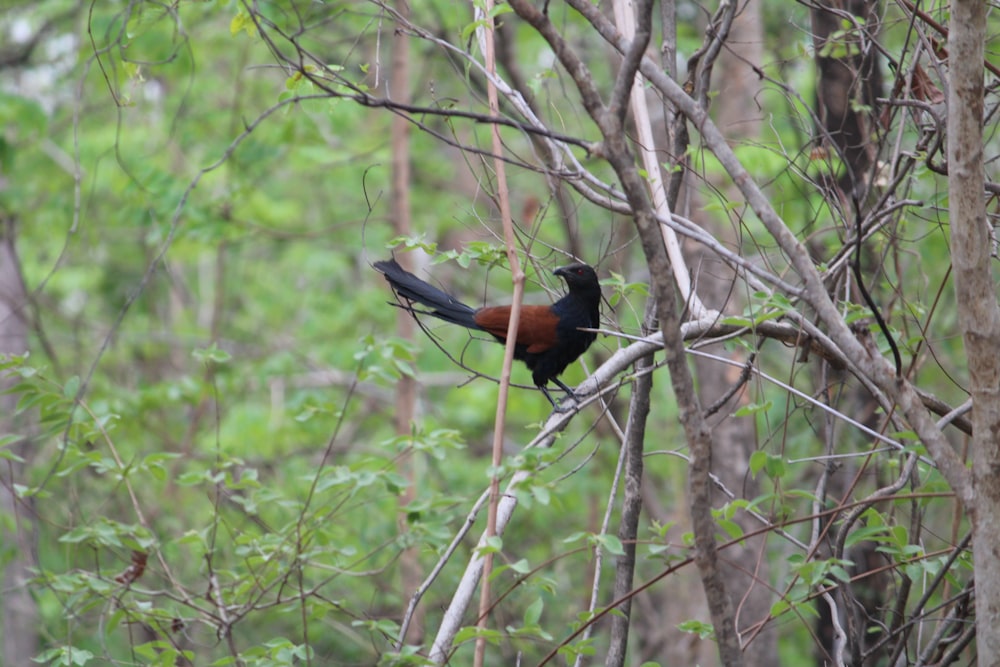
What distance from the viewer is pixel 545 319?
4.03 metres

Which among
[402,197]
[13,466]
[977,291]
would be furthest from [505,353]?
[13,466]

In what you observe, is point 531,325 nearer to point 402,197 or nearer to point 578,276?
point 578,276

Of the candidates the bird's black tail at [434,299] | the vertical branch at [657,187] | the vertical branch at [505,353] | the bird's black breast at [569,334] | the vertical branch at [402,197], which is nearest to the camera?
the vertical branch at [505,353]

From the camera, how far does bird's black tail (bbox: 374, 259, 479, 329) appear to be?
359 cm

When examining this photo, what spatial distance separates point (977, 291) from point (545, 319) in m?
2.21

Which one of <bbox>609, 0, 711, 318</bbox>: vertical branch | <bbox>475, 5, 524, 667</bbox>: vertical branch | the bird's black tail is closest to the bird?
the bird's black tail

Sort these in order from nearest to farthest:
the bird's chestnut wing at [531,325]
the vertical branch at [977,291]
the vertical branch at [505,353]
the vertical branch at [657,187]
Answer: the vertical branch at [977,291]
the vertical branch at [505,353]
the vertical branch at [657,187]
the bird's chestnut wing at [531,325]

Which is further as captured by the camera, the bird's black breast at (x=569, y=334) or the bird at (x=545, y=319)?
the bird's black breast at (x=569, y=334)

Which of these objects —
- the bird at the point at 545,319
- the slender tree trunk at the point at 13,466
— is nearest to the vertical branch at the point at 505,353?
the bird at the point at 545,319

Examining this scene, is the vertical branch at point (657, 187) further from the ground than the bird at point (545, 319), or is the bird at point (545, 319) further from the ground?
the vertical branch at point (657, 187)

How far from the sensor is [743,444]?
544cm

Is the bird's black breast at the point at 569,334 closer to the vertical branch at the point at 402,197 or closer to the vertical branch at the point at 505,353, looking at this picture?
the vertical branch at the point at 505,353

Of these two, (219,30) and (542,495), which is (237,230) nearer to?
(219,30)

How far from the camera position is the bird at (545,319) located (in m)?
3.75
